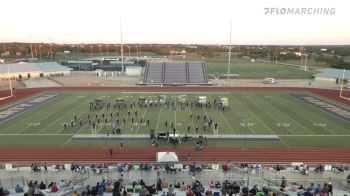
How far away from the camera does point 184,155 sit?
21703 mm

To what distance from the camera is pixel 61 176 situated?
54.0 feet

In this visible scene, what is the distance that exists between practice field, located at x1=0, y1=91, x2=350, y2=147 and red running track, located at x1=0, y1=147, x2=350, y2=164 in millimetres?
1167

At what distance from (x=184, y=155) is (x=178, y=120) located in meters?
Answer: 8.63

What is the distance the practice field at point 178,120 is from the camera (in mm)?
24875

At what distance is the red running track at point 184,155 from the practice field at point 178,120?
1.17 m

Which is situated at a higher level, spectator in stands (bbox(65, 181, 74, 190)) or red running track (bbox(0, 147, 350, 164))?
spectator in stands (bbox(65, 181, 74, 190))

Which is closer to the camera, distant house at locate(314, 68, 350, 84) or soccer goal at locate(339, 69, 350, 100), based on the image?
soccer goal at locate(339, 69, 350, 100)

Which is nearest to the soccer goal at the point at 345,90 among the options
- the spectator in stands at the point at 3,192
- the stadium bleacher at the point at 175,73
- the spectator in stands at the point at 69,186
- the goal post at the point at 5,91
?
the stadium bleacher at the point at 175,73

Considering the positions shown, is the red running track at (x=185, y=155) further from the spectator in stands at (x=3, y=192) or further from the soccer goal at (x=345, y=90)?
the soccer goal at (x=345, y=90)

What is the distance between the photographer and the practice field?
24875mm

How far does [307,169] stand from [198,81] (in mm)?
39907

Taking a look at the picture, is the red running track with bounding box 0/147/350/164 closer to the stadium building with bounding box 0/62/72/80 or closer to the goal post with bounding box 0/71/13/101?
the goal post with bounding box 0/71/13/101

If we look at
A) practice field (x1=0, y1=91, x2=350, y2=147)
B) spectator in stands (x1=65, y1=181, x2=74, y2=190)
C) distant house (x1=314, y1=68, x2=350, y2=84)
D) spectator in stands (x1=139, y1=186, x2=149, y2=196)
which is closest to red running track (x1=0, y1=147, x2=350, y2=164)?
practice field (x1=0, y1=91, x2=350, y2=147)

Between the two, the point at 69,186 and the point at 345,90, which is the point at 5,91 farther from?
the point at 345,90
